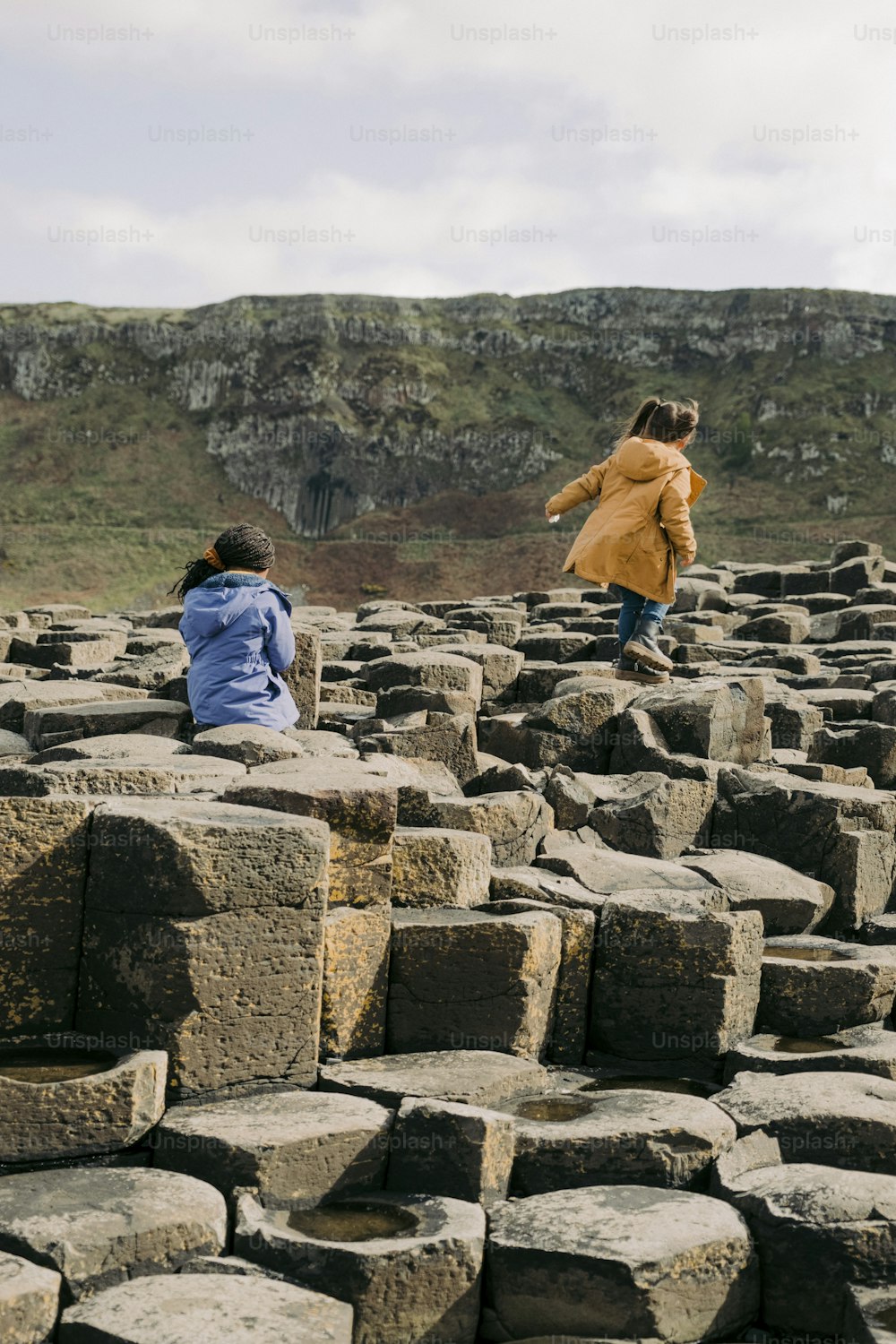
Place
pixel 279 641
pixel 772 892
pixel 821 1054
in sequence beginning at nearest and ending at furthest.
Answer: pixel 821 1054 → pixel 772 892 → pixel 279 641

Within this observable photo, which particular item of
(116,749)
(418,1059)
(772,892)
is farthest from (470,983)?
(116,749)

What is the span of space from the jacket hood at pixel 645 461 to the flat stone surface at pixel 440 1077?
6281 mm

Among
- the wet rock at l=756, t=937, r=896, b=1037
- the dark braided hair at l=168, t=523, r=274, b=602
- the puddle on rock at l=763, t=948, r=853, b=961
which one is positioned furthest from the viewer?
the dark braided hair at l=168, t=523, r=274, b=602

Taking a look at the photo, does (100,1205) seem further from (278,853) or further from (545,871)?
(545,871)

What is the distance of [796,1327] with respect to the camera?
15.3ft

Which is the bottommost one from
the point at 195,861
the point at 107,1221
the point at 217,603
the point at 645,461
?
the point at 107,1221

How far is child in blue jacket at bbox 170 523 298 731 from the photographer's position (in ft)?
27.1

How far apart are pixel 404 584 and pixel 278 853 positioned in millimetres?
47849

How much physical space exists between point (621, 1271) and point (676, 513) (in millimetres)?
7461

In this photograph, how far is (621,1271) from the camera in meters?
4.35

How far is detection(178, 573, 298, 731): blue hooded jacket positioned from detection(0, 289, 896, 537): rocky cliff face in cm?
5143

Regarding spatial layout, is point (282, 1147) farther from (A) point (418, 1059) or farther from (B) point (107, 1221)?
(A) point (418, 1059)

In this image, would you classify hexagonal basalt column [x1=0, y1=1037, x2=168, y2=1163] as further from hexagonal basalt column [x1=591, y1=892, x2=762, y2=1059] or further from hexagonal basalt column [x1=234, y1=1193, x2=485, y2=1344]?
hexagonal basalt column [x1=591, y1=892, x2=762, y2=1059]

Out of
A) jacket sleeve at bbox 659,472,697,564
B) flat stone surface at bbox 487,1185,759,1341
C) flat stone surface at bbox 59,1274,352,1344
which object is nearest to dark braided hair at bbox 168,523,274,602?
jacket sleeve at bbox 659,472,697,564
